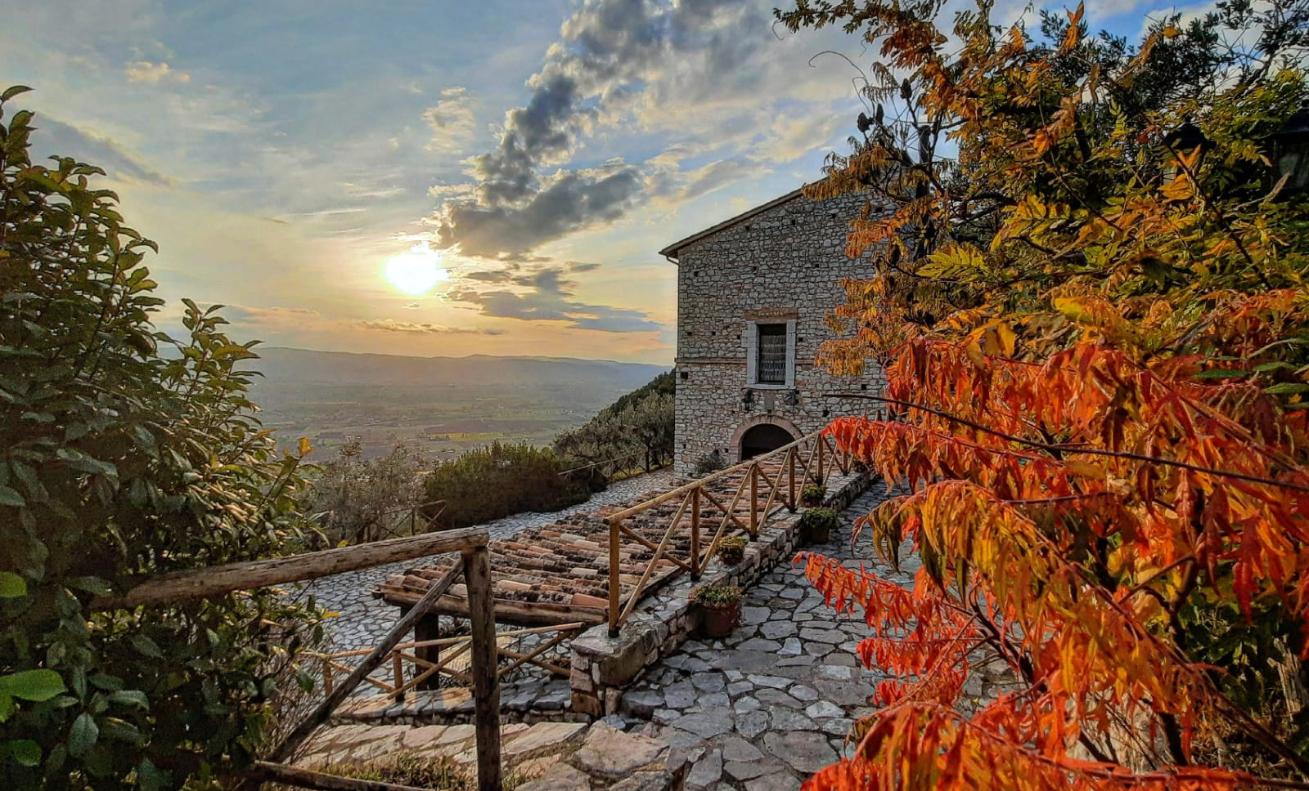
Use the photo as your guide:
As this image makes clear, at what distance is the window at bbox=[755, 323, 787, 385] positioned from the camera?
14742 millimetres

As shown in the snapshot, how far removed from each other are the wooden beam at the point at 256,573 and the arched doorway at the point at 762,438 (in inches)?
531

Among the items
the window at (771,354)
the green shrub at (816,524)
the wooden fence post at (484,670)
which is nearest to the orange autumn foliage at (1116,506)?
the wooden fence post at (484,670)

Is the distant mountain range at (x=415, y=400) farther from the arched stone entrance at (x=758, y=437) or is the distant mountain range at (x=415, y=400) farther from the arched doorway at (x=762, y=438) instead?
the arched doorway at (x=762, y=438)

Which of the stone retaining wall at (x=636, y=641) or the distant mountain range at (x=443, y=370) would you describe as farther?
the distant mountain range at (x=443, y=370)

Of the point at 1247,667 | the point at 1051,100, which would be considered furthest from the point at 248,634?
the point at 1051,100

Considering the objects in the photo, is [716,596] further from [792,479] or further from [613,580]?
[792,479]

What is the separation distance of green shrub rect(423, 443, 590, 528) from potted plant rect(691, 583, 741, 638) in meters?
10.3

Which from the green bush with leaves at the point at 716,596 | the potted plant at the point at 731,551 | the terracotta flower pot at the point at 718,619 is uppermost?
the potted plant at the point at 731,551

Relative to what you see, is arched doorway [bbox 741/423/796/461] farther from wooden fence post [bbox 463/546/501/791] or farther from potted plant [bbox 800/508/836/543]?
wooden fence post [bbox 463/546/501/791]

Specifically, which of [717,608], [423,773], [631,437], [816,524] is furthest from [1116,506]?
[631,437]

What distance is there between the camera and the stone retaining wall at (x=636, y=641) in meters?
3.71

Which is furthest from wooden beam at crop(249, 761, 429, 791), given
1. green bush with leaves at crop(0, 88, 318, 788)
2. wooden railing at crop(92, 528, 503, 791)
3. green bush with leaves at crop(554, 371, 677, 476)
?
green bush with leaves at crop(554, 371, 677, 476)

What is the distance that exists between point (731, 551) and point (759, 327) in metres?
10.3

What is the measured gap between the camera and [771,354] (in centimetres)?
1489
